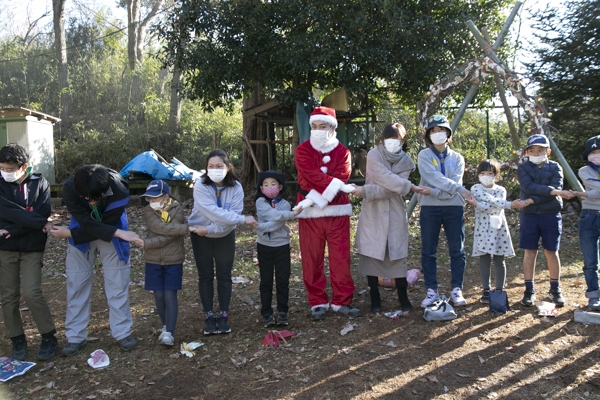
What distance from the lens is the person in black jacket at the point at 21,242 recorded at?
14.0 ft

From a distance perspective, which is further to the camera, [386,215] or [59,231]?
[386,215]

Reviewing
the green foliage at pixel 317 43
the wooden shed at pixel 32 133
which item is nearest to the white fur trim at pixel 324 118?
the green foliage at pixel 317 43

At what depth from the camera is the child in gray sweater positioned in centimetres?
495

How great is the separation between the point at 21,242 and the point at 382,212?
10.7 feet

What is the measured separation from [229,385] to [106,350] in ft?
4.61

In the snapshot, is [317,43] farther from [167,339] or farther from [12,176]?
[167,339]

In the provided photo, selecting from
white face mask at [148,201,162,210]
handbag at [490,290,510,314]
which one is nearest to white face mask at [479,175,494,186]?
handbag at [490,290,510,314]

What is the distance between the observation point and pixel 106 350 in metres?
4.57

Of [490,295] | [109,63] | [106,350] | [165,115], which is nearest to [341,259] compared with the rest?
[490,295]

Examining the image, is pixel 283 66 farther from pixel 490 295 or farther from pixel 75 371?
pixel 75 371

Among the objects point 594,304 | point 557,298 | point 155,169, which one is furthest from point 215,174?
point 155,169

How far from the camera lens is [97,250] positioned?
465 cm

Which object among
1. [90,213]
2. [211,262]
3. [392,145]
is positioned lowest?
[211,262]

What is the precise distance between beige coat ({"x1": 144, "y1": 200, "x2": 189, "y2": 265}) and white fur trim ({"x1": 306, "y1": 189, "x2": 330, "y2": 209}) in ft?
3.98
